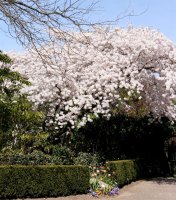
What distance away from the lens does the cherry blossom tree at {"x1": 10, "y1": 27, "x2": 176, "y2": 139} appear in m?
22.1

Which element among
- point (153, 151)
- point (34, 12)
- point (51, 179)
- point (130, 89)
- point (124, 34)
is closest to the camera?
point (34, 12)

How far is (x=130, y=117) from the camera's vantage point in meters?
28.5

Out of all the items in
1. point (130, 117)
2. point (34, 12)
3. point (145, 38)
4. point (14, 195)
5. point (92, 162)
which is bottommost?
point (14, 195)

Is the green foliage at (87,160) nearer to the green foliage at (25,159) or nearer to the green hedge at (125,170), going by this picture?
the green hedge at (125,170)

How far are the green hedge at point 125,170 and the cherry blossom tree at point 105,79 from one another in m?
A: 2.69

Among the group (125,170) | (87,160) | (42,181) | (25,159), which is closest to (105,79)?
(87,160)

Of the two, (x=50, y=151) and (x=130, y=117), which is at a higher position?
(x=130, y=117)

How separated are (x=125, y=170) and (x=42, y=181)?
6935mm

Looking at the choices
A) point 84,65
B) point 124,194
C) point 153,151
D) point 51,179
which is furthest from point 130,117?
point 51,179

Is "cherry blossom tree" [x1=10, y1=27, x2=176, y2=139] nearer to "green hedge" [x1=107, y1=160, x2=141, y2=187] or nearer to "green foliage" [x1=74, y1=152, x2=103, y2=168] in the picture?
"green foliage" [x1=74, y1=152, x2=103, y2=168]

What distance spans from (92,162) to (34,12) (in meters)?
14.3

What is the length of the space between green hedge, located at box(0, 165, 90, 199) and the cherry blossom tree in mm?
5483

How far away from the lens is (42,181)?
16047mm

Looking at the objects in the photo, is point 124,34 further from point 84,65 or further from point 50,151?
point 50,151
